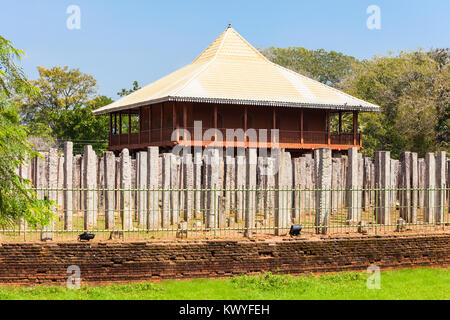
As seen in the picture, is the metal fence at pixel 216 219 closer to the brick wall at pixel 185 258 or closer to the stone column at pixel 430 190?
the stone column at pixel 430 190

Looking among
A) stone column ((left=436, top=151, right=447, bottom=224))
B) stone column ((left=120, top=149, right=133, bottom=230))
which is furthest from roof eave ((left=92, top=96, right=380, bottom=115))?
stone column ((left=436, top=151, right=447, bottom=224))

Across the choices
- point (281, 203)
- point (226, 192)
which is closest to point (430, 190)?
point (281, 203)

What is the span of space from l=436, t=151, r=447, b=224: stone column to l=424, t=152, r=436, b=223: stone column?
110 mm

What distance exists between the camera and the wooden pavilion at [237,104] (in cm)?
2841

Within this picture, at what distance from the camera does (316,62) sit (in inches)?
2731

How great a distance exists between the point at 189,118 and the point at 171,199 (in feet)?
49.3

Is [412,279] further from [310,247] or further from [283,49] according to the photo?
[283,49]

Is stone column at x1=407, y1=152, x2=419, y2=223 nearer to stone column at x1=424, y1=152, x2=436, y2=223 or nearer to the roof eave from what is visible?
stone column at x1=424, y1=152, x2=436, y2=223

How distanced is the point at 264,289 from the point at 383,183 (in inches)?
190

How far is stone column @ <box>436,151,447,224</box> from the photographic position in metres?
15.9

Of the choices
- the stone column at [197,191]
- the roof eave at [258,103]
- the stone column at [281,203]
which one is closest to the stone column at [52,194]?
the stone column at [197,191]

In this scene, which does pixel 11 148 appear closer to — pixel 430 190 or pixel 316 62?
pixel 430 190
